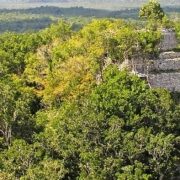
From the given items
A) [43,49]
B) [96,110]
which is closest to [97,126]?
[96,110]

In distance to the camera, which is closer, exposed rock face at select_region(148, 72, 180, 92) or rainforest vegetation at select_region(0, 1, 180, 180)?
rainforest vegetation at select_region(0, 1, 180, 180)

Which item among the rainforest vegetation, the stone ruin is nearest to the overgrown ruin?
the stone ruin

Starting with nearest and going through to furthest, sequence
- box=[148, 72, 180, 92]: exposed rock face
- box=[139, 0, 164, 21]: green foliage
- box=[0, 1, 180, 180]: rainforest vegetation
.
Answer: box=[0, 1, 180, 180]: rainforest vegetation
box=[148, 72, 180, 92]: exposed rock face
box=[139, 0, 164, 21]: green foliage

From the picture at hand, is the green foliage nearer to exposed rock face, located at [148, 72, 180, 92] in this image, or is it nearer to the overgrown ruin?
the overgrown ruin

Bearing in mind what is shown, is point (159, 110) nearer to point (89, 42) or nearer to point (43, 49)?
point (89, 42)

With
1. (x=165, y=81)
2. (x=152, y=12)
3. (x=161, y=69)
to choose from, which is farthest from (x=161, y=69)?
(x=152, y=12)

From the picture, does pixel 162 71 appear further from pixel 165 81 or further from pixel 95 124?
pixel 95 124

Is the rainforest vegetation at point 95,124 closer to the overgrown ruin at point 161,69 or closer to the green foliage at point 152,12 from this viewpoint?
the overgrown ruin at point 161,69
